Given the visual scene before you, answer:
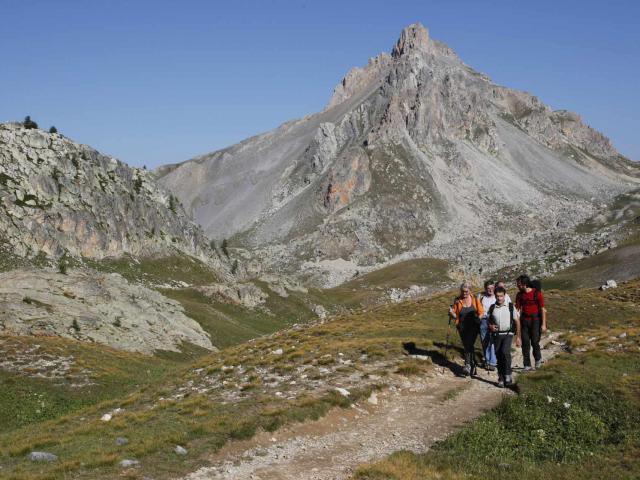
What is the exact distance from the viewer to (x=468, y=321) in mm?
24797

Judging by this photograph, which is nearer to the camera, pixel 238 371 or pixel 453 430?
pixel 453 430

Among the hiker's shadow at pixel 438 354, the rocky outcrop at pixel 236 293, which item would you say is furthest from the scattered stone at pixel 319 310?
the hiker's shadow at pixel 438 354

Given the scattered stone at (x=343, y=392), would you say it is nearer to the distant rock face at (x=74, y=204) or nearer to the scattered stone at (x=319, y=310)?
the distant rock face at (x=74, y=204)

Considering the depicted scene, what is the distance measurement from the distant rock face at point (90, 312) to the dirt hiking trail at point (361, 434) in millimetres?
32869

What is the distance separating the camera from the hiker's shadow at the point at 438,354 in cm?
2631

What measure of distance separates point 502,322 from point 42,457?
A: 58.0 feet

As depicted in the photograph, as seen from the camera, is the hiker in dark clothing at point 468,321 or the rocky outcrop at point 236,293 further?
the rocky outcrop at point 236,293

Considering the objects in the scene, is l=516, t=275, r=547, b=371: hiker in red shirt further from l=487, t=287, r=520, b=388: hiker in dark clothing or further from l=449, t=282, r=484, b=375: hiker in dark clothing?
Answer: l=449, t=282, r=484, b=375: hiker in dark clothing

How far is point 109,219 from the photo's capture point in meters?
126

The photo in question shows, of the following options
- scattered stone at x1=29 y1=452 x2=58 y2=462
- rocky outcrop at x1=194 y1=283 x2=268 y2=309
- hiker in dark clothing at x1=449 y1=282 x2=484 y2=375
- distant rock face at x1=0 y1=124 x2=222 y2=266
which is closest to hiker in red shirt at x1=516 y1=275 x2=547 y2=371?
→ hiker in dark clothing at x1=449 y1=282 x2=484 y2=375

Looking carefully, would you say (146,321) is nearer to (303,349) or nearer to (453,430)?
(303,349)

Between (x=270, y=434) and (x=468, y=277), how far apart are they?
617 ft

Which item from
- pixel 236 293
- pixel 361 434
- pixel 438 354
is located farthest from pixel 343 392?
pixel 236 293

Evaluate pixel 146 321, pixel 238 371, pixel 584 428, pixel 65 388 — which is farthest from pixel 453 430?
pixel 146 321
